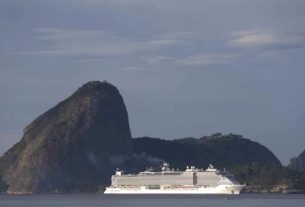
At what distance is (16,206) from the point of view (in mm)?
165750

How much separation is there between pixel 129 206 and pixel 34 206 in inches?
858

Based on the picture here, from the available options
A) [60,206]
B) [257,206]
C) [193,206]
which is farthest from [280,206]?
[60,206]

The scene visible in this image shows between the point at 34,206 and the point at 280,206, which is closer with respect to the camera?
the point at 280,206

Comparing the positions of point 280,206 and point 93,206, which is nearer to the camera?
point 280,206

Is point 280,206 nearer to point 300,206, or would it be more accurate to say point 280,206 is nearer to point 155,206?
point 300,206

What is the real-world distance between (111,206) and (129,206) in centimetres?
385

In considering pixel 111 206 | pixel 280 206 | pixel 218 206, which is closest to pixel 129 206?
pixel 111 206

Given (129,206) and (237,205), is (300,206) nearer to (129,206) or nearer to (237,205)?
(237,205)

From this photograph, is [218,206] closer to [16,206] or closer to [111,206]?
[111,206]

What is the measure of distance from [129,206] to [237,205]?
1793cm

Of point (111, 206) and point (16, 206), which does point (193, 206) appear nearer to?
point (111, 206)

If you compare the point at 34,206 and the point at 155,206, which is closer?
the point at 155,206

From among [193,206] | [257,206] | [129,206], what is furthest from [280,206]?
[129,206]

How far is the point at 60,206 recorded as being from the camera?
168 m
